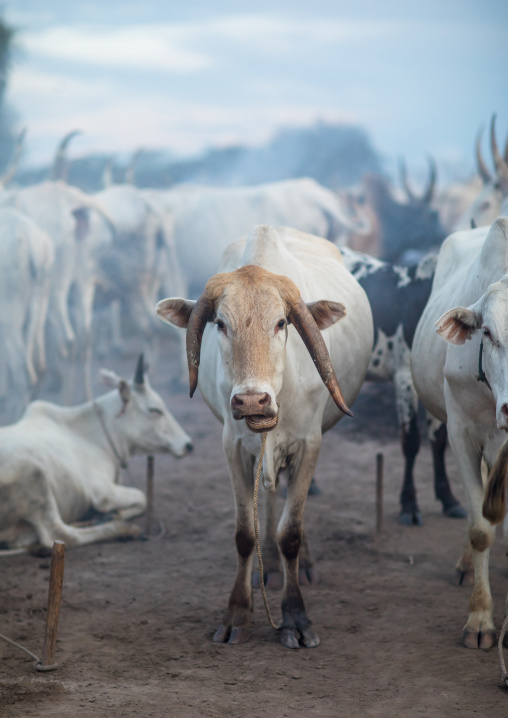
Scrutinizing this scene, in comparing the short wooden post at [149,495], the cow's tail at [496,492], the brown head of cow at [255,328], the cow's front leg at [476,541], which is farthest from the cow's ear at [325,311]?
the short wooden post at [149,495]

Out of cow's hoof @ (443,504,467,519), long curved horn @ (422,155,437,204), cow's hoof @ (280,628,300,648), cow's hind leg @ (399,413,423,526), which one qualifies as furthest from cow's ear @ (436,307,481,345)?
long curved horn @ (422,155,437,204)

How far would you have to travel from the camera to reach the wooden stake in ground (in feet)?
10.8

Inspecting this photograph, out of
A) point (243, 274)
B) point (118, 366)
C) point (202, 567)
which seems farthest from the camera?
point (118, 366)

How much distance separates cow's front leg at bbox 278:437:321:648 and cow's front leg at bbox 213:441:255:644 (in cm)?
17

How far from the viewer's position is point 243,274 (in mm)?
3648

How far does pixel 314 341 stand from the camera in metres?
3.60

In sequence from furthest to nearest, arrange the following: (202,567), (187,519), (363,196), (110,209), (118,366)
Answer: (363,196) < (118,366) < (110,209) < (187,519) < (202,567)

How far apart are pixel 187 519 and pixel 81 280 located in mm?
4395

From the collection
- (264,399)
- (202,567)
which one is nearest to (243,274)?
(264,399)

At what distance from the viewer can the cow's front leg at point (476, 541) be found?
3729mm

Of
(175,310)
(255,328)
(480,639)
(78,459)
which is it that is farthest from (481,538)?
(78,459)

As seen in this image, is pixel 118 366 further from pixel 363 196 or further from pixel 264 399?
pixel 264 399

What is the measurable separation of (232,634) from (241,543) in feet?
1.40

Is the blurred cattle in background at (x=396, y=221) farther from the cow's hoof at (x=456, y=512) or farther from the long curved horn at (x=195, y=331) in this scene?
the long curved horn at (x=195, y=331)
